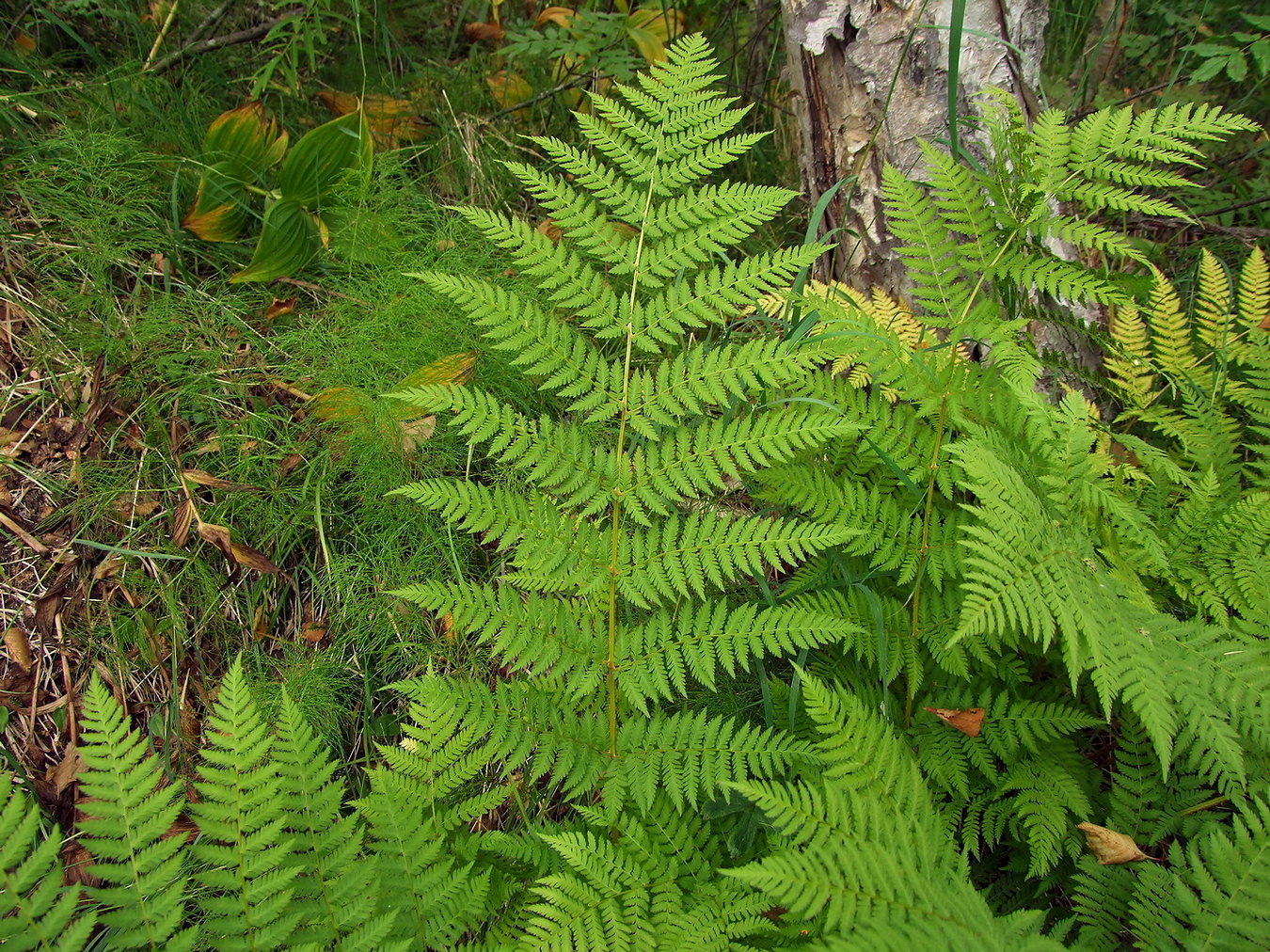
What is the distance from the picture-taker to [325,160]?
107 inches

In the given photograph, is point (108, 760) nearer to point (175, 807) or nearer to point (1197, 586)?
point (175, 807)

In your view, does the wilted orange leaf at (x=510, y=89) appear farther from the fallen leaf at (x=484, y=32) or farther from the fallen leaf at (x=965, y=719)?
the fallen leaf at (x=965, y=719)

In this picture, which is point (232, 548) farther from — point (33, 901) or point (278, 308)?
point (33, 901)

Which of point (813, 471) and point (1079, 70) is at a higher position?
point (1079, 70)

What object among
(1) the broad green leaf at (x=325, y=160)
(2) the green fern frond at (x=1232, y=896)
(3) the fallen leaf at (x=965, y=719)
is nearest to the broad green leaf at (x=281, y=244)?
(1) the broad green leaf at (x=325, y=160)

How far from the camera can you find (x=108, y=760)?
1272mm

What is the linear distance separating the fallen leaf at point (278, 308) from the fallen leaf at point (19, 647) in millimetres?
1143

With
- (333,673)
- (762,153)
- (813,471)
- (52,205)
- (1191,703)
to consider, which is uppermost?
(762,153)

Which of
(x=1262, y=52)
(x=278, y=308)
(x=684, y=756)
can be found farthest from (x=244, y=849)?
(x=1262, y=52)

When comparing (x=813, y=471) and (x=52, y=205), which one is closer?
(x=813, y=471)

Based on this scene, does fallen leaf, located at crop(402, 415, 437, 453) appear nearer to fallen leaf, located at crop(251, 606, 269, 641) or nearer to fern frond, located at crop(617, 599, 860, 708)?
fallen leaf, located at crop(251, 606, 269, 641)

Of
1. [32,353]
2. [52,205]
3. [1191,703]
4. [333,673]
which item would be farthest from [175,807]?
[52,205]

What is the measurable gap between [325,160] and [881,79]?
1.77 metres

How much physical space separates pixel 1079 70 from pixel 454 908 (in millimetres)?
3756
